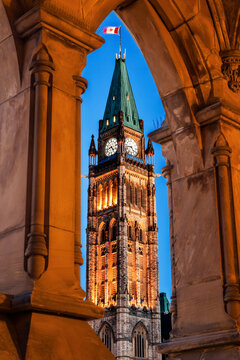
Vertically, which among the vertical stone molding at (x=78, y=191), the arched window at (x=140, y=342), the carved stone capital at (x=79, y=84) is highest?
the arched window at (x=140, y=342)

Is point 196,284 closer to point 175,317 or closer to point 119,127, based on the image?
point 175,317

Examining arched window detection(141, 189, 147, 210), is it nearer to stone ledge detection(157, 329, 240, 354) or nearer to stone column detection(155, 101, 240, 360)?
stone column detection(155, 101, 240, 360)

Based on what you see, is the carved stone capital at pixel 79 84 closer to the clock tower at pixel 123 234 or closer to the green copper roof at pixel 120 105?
the clock tower at pixel 123 234

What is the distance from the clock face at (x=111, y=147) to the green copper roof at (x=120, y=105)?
1.73 metres

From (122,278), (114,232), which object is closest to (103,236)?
(114,232)

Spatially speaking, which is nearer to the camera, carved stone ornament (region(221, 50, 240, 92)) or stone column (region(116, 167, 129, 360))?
carved stone ornament (region(221, 50, 240, 92))

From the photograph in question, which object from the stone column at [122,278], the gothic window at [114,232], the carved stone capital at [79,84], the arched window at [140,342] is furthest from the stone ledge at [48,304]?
the gothic window at [114,232]

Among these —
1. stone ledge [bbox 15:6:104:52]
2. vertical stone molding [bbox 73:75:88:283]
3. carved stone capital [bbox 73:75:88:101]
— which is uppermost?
stone ledge [bbox 15:6:104:52]

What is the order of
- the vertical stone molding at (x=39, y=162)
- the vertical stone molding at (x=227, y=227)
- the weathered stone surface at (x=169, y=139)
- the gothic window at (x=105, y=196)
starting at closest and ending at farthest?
the vertical stone molding at (x=39, y=162), the weathered stone surface at (x=169, y=139), the vertical stone molding at (x=227, y=227), the gothic window at (x=105, y=196)

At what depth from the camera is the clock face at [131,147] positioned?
62066 mm

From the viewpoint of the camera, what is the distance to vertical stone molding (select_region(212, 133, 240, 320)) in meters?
4.52

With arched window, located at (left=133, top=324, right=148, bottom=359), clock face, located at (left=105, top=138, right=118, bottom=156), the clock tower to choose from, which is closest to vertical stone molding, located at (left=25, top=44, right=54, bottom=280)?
the clock tower

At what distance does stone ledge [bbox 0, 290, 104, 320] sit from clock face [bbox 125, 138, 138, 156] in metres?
58.5

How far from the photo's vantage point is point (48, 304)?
3.08 meters
